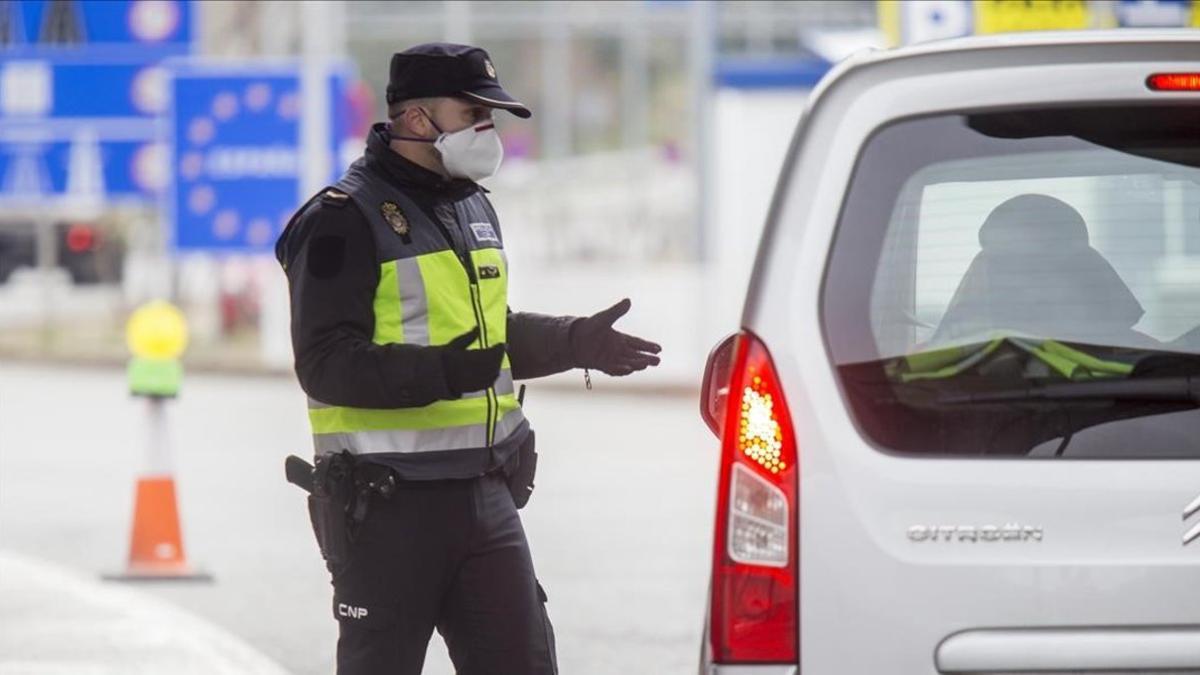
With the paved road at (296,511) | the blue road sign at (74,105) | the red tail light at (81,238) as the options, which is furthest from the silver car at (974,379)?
the red tail light at (81,238)

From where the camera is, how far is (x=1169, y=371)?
13.0 feet

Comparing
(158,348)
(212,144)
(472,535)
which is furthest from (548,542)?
(212,144)

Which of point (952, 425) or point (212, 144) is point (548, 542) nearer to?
point (952, 425)

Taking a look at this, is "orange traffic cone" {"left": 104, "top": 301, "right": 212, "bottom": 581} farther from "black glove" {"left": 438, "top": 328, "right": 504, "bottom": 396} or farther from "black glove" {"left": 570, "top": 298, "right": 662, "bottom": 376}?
"black glove" {"left": 438, "top": 328, "right": 504, "bottom": 396}

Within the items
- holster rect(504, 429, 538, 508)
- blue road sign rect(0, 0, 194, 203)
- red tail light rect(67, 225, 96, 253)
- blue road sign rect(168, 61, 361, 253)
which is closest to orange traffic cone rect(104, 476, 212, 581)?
holster rect(504, 429, 538, 508)

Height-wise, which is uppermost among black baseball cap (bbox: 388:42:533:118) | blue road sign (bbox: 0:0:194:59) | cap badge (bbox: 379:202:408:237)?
black baseball cap (bbox: 388:42:533:118)

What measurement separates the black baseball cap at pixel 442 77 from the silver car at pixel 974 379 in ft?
4.17

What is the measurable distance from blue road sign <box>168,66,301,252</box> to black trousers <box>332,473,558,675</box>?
20310 mm

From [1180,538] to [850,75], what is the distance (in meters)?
0.88

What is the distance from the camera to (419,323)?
512 centimetres

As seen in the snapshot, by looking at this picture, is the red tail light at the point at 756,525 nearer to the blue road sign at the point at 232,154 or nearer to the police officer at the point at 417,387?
the police officer at the point at 417,387

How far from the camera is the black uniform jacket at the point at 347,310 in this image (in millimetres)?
4906

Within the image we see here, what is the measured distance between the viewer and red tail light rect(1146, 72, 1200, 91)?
4027 millimetres

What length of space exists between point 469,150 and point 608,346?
508 millimetres
